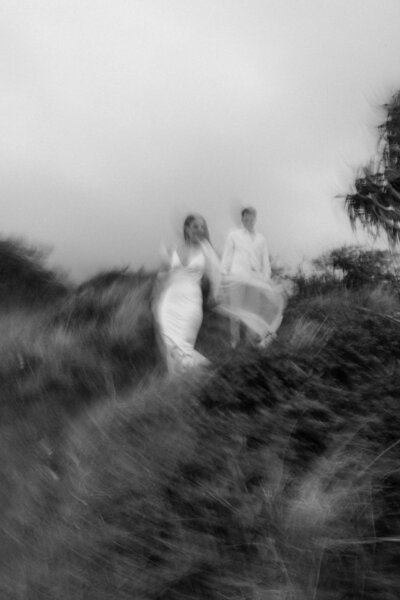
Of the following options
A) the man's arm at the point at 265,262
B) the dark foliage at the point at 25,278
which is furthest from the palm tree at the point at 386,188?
the dark foliage at the point at 25,278

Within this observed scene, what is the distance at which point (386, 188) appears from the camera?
11992mm

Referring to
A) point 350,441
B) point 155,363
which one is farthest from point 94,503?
point 155,363

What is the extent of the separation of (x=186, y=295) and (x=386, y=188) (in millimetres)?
5116

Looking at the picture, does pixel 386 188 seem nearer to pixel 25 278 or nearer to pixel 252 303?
pixel 252 303

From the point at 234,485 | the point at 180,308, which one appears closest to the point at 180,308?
the point at 180,308

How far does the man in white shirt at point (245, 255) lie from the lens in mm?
8523

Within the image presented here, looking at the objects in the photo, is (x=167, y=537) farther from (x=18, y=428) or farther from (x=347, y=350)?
(x=18, y=428)

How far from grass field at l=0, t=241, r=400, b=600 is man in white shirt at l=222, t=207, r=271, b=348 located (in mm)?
1495

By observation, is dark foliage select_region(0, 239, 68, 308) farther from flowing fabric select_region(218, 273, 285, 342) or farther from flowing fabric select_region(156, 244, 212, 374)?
flowing fabric select_region(156, 244, 212, 374)

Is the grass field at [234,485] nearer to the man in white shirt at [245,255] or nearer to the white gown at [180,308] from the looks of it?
the white gown at [180,308]

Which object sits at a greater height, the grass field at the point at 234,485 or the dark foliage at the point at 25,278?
the grass field at the point at 234,485

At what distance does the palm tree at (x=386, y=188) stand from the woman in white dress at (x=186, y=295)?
491cm

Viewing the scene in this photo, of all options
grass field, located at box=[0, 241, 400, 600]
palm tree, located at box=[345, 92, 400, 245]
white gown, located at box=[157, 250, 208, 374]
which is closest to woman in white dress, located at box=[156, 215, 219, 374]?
white gown, located at box=[157, 250, 208, 374]

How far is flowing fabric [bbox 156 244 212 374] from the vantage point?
7.67 meters
